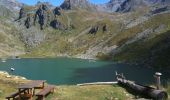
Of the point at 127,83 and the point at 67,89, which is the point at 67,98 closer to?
the point at 67,89

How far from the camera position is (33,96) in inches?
1430

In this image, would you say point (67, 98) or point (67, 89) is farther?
point (67, 89)

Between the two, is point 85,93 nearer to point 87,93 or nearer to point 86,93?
point 86,93

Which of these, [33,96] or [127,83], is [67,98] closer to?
[33,96]

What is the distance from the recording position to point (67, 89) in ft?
135

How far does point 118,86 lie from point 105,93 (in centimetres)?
592

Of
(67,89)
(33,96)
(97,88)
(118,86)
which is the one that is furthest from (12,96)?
(118,86)

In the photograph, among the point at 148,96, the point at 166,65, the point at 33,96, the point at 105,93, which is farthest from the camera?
the point at 166,65

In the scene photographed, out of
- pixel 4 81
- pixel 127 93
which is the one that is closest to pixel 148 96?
pixel 127 93

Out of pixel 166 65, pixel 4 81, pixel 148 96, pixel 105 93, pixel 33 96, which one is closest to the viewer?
pixel 148 96

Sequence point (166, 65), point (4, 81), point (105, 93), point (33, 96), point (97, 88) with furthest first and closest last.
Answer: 1. point (166, 65)
2. point (4, 81)
3. point (97, 88)
4. point (105, 93)
5. point (33, 96)

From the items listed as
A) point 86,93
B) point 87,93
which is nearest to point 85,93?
point 86,93

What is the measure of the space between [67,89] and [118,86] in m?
6.92

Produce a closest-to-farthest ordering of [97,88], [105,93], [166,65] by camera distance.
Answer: [105,93] < [97,88] < [166,65]
